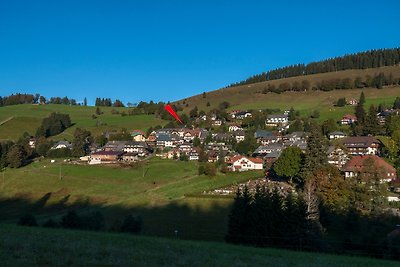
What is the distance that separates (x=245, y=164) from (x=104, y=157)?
30.1m

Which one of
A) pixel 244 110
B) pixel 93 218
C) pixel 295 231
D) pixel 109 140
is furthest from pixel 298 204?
pixel 244 110

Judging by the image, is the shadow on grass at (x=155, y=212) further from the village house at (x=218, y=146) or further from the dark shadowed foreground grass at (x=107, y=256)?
the village house at (x=218, y=146)

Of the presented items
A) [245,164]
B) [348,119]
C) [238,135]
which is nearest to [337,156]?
[245,164]

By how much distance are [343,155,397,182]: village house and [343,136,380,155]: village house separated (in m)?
16.7

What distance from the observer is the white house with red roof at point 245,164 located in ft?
250

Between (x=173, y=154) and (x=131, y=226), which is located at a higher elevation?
(x=173, y=154)

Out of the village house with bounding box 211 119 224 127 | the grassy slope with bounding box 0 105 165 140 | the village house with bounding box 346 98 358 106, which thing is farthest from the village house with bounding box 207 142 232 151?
the village house with bounding box 346 98 358 106

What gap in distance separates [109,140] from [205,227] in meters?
73.1

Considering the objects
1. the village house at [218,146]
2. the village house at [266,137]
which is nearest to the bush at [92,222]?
the village house at [218,146]

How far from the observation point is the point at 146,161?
86.4m

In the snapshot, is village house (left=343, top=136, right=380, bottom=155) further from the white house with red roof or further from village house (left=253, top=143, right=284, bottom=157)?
the white house with red roof

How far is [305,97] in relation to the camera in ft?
504

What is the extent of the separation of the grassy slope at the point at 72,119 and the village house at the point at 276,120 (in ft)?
102

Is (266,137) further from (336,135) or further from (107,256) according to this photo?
(107,256)
